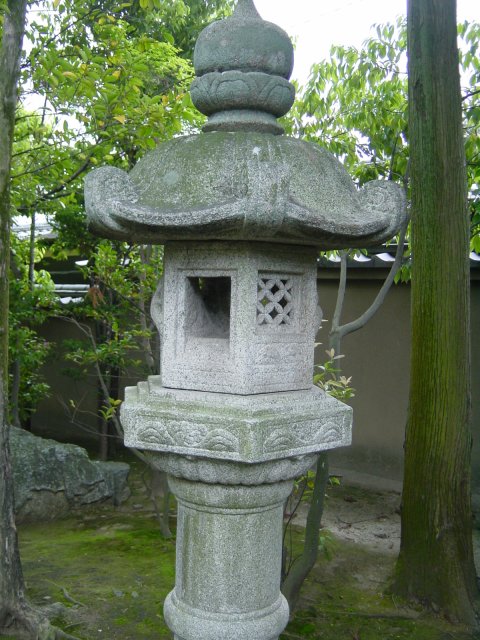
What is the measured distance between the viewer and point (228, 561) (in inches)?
121

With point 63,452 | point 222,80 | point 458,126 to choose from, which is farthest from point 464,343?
point 63,452

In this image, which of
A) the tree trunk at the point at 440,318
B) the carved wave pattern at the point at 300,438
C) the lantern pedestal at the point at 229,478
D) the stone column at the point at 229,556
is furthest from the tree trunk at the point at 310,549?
the carved wave pattern at the point at 300,438

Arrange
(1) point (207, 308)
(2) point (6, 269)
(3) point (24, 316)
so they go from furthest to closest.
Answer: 1. (3) point (24, 316)
2. (2) point (6, 269)
3. (1) point (207, 308)

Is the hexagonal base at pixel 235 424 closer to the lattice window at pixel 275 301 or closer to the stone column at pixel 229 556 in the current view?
the stone column at pixel 229 556

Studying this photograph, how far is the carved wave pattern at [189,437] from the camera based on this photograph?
2711 millimetres

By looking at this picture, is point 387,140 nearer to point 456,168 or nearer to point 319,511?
point 456,168

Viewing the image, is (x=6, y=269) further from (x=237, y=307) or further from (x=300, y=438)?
(x=300, y=438)

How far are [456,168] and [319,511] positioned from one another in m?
2.51

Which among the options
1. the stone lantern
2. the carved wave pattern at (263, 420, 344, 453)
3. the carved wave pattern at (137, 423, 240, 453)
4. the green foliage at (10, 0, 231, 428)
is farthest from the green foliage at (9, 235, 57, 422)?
the carved wave pattern at (263, 420, 344, 453)

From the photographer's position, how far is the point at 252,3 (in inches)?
119

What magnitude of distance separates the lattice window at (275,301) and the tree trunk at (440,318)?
1.91 m

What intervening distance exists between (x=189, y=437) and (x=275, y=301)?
0.70m

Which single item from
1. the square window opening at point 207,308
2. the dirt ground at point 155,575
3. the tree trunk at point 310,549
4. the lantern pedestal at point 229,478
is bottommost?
the dirt ground at point 155,575

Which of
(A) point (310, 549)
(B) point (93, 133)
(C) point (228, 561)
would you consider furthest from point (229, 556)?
(B) point (93, 133)
